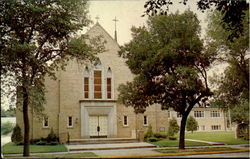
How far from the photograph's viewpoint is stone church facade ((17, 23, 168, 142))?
22.7 m

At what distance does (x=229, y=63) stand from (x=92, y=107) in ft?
37.7

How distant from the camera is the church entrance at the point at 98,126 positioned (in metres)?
23.5

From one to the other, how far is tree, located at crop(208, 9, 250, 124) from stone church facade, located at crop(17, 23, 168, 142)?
8784mm

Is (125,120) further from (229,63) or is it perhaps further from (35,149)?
(229,63)

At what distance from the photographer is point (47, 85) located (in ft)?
76.1

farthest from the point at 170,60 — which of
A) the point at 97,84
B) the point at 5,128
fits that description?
the point at 97,84

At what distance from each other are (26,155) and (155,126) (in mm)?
12922

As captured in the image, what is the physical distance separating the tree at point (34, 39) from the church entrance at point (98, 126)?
10.00 m

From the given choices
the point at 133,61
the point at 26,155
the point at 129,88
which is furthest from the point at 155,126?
the point at 26,155

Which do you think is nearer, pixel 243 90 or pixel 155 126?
pixel 243 90

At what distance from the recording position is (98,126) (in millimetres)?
23641

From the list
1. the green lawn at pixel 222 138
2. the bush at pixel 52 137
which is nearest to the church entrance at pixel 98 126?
the bush at pixel 52 137

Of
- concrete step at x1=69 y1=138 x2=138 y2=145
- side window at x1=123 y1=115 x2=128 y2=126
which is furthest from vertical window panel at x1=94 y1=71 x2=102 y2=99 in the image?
concrete step at x1=69 y1=138 x2=138 y2=145

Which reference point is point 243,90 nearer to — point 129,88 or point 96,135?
point 129,88
